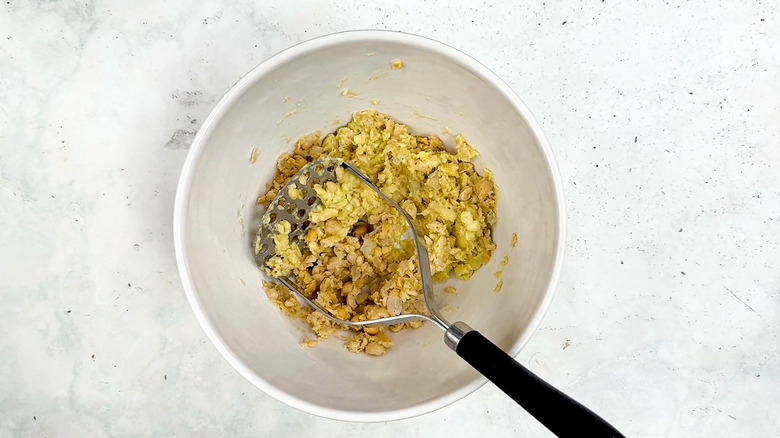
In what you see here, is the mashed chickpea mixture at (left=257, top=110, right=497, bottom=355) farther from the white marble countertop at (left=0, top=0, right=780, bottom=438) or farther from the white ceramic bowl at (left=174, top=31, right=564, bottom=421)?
the white marble countertop at (left=0, top=0, right=780, bottom=438)

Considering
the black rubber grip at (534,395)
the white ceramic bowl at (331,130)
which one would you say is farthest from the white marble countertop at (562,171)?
the black rubber grip at (534,395)

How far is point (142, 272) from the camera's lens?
4.78 feet

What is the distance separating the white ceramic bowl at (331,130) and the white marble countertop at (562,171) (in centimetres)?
23

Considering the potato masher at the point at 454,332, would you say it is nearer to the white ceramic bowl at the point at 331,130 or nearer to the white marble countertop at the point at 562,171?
the white ceramic bowl at the point at 331,130

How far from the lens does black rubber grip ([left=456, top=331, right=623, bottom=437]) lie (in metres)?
0.91

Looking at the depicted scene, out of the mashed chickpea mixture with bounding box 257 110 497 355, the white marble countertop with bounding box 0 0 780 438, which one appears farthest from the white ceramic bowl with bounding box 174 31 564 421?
the white marble countertop with bounding box 0 0 780 438

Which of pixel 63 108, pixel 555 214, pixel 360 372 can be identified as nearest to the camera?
pixel 555 214

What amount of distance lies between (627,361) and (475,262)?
0.47 metres

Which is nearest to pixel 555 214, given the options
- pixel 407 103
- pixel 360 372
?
pixel 407 103

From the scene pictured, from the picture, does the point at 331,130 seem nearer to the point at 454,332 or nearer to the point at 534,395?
the point at 454,332

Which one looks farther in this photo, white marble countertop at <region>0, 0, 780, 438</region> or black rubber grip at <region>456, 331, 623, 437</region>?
white marble countertop at <region>0, 0, 780, 438</region>

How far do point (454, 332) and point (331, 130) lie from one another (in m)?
0.56

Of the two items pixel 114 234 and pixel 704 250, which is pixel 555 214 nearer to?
pixel 704 250

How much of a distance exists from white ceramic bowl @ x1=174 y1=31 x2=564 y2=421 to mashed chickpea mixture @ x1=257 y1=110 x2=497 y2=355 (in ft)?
0.10
